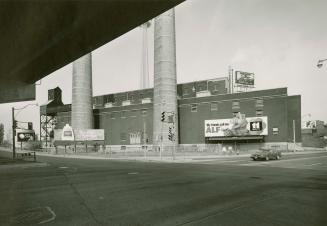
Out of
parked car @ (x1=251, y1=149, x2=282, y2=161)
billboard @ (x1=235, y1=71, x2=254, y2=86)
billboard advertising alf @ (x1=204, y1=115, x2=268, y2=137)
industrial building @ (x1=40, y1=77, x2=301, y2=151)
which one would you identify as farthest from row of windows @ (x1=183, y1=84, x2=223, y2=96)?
parked car @ (x1=251, y1=149, x2=282, y2=161)

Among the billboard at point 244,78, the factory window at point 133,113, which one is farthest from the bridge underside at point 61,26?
the billboard at point 244,78

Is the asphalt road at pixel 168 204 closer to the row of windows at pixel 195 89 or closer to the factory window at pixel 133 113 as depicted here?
the factory window at pixel 133 113

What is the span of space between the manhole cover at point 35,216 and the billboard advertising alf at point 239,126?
6530 cm

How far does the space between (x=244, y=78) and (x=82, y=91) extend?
1633 inches

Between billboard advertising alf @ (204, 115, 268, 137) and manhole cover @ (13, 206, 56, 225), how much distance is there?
2571 inches

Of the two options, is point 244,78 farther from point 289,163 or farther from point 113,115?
point 289,163

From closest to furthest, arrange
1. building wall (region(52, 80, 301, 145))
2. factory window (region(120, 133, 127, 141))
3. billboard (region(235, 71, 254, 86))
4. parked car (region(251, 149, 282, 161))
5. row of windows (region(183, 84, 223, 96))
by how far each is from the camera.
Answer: parked car (region(251, 149, 282, 161)) → building wall (region(52, 80, 301, 145)) → billboard (region(235, 71, 254, 86)) → factory window (region(120, 133, 127, 141)) → row of windows (region(183, 84, 223, 96))

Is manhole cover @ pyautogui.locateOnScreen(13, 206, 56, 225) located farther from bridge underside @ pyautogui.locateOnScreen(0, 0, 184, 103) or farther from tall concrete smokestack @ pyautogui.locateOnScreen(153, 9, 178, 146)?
tall concrete smokestack @ pyautogui.locateOnScreen(153, 9, 178, 146)

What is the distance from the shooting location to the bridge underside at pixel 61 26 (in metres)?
11.7

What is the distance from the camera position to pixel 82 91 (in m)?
91.7

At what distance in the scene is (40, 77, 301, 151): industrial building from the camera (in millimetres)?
73188

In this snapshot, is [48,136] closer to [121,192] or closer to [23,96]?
[23,96]

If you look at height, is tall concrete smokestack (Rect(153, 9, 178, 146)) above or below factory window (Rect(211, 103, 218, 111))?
above

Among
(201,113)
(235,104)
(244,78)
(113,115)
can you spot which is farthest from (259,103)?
(113,115)
